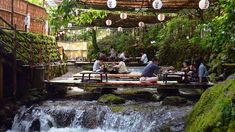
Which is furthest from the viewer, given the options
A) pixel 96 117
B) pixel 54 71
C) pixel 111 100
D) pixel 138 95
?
pixel 54 71

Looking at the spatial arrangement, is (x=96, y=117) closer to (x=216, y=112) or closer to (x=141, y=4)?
(x=216, y=112)

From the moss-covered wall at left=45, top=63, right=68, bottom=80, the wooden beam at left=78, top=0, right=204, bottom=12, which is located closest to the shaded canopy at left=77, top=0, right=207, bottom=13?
the wooden beam at left=78, top=0, right=204, bottom=12

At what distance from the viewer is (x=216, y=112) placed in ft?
27.0

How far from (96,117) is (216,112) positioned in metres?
7.19

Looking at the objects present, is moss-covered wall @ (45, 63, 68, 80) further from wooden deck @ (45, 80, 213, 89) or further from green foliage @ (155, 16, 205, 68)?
green foliage @ (155, 16, 205, 68)

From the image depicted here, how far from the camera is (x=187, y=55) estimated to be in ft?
83.6

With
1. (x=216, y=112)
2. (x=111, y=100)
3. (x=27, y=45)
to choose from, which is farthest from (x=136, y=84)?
(x=216, y=112)

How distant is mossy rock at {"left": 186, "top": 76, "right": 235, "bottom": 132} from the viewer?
25.1ft

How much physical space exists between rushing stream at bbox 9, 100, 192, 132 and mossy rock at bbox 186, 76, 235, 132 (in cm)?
292

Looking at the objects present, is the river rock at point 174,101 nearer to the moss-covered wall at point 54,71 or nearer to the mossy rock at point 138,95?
the mossy rock at point 138,95

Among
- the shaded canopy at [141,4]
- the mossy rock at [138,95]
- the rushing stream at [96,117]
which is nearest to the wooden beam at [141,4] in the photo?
the shaded canopy at [141,4]

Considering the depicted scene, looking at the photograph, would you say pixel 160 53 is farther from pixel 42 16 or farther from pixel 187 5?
pixel 42 16

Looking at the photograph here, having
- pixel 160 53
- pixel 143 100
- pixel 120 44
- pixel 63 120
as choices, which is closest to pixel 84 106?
pixel 63 120

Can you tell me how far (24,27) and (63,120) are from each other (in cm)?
797
